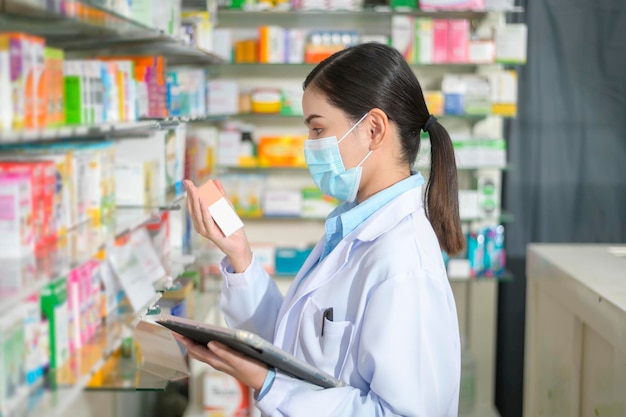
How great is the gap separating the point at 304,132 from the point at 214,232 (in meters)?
3.15

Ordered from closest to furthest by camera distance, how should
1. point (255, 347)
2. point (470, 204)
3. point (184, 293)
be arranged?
point (255, 347), point (184, 293), point (470, 204)

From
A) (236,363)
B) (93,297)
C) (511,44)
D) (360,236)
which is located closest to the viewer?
(236,363)

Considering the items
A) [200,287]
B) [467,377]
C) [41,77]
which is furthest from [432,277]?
[467,377]

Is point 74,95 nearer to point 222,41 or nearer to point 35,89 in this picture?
point 35,89

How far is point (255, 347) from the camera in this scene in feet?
5.24

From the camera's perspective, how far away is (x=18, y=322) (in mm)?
2004

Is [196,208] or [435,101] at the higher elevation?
[435,101]

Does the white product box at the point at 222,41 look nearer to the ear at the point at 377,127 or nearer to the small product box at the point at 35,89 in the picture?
the small product box at the point at 35,89

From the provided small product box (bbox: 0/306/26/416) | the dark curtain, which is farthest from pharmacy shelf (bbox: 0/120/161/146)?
the dark curtain

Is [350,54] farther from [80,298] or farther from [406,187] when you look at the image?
[80,298]

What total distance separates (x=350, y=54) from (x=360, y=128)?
182 millimetres

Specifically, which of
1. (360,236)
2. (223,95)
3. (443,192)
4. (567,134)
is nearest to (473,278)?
(567,134)

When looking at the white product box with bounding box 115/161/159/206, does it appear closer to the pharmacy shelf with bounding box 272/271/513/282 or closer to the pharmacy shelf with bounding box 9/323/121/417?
the pharmacy shelf with bounding box 9/323/121/417

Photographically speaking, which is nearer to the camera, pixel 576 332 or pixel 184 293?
pixel 576 332
